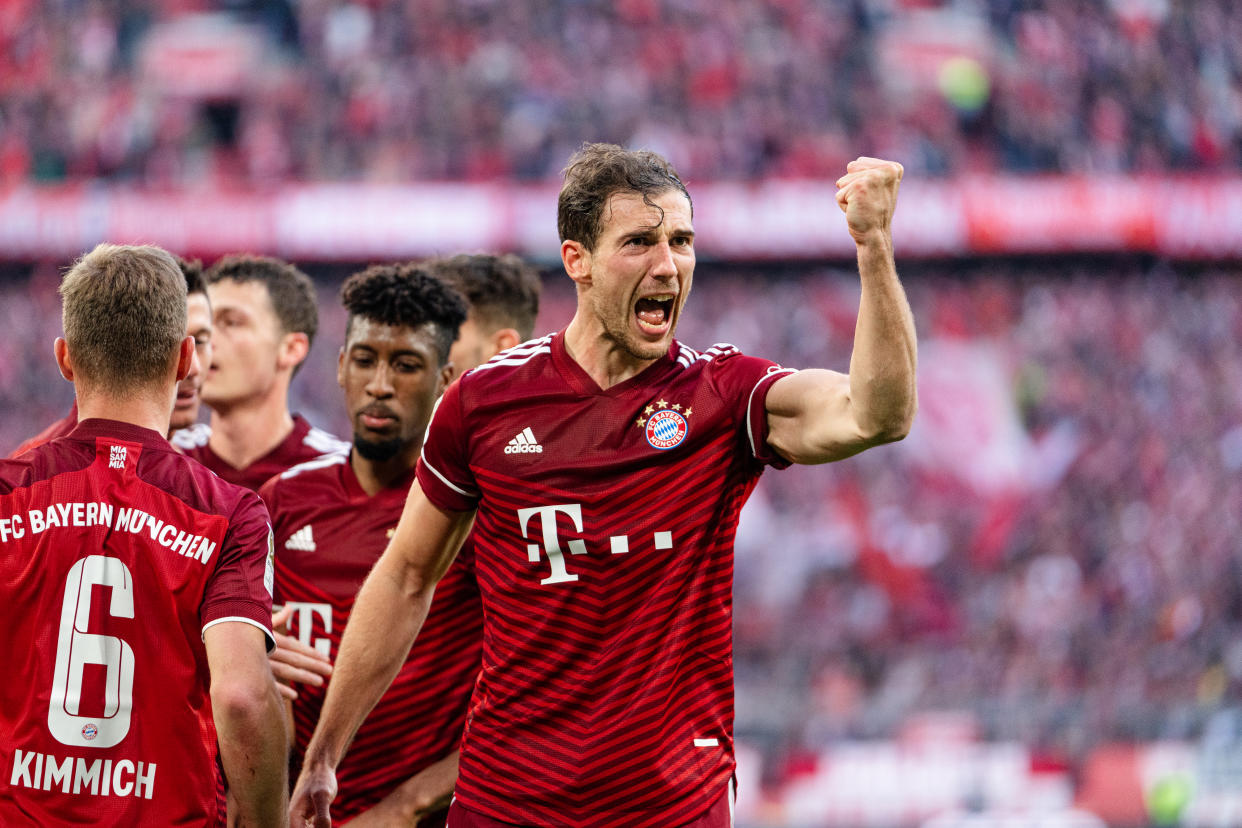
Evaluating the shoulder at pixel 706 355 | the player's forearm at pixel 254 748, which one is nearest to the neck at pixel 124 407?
the player's forearm at pixel 254 748

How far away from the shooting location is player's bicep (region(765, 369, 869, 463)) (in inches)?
114

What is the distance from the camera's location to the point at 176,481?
2832 millimetres

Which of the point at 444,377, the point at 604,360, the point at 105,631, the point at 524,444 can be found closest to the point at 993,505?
the point at 444,377

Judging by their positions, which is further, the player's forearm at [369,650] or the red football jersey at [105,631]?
the player's forearm at [369,650]

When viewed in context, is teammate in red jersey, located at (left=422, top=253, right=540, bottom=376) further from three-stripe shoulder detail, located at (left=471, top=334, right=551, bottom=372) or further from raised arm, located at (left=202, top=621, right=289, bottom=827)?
raised arm, located at (left=202, top=621, right=289, bottom=827)

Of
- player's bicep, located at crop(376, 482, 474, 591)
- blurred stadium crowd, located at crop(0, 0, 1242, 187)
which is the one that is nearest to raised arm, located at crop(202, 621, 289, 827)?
player's bicep, located at crop(376, 482, 474, 591)

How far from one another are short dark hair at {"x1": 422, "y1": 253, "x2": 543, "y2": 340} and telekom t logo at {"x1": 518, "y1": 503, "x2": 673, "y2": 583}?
1993mm

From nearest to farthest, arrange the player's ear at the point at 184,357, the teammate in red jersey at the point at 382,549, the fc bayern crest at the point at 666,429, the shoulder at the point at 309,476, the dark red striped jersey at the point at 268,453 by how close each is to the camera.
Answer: the player's ear at the point at 184,357 → the fc bayern crest at the point at 666,429 → the teammate in red jersey at the point at 382,549 → the shoulder at the point at 309,476 → the dark red striped jersey at the point at 268,453

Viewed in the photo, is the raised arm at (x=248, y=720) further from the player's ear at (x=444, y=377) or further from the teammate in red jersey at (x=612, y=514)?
the player's ear at (x=444, y=377)

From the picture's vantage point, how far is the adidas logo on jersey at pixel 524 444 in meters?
3.30

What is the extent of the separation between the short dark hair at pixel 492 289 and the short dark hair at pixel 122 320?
2.24 m

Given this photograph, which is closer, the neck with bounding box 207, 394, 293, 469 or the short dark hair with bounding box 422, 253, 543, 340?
the neck with bounding box 207, 394, 293, 469

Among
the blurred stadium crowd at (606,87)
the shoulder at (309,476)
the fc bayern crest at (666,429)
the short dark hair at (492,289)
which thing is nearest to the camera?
the fc bayern crest at (666,429)

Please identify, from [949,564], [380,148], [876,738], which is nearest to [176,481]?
[876,738]
